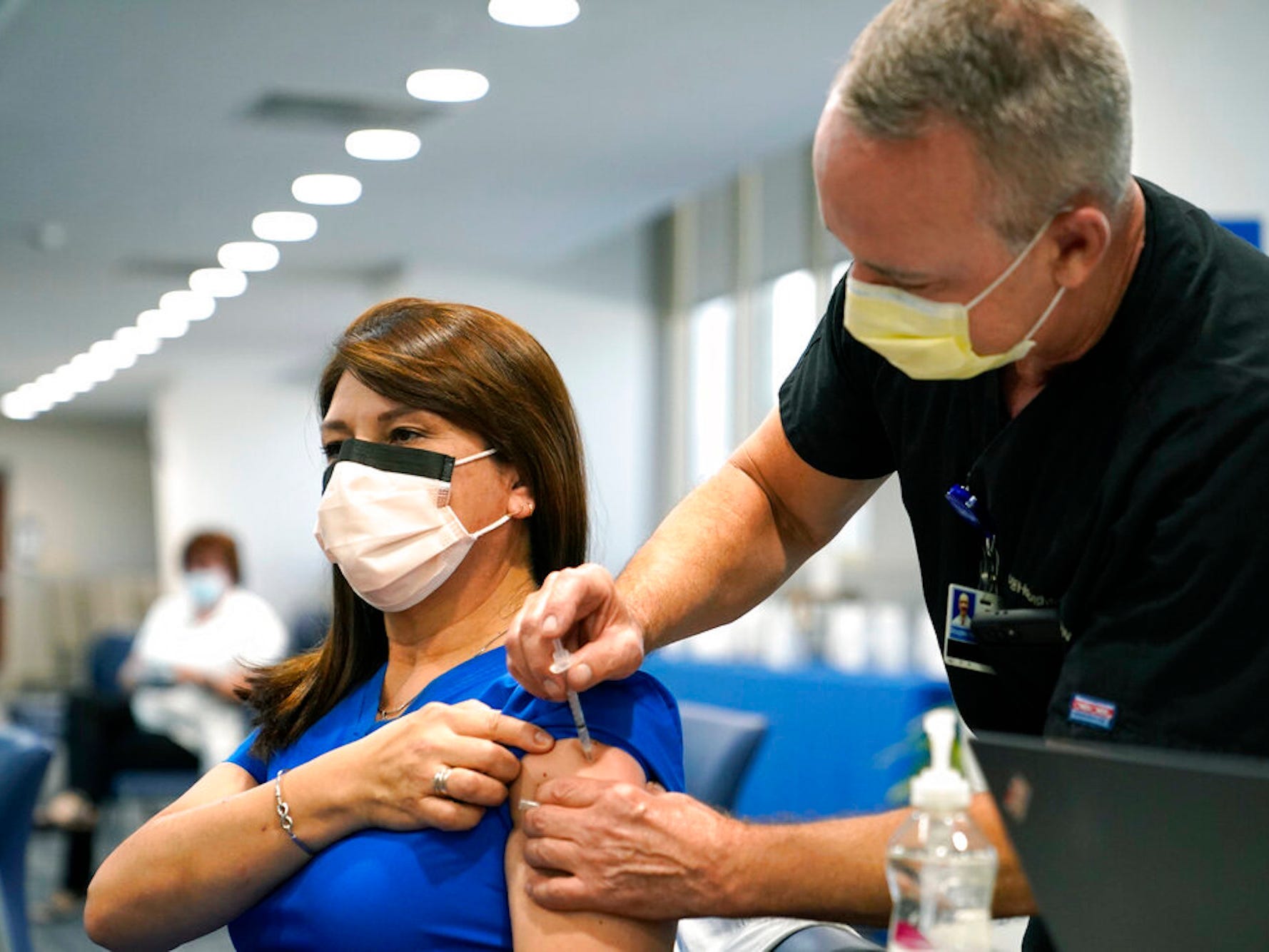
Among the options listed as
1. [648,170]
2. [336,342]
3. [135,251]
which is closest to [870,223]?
[336,342]

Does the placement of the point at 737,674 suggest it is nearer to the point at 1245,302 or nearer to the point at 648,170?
the point at 648,170

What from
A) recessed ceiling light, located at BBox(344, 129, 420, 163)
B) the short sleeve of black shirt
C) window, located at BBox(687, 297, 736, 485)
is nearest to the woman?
the short sleeve of black shirt

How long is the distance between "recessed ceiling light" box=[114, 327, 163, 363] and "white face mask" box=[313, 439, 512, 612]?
769 cm

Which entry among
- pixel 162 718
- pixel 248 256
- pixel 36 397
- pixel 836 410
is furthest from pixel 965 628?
pixel 36 397

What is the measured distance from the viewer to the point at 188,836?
1.45m

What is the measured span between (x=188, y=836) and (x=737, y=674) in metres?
3.55

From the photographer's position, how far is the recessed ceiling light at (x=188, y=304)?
7.78 m

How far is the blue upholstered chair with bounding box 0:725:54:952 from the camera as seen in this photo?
7.74 ft

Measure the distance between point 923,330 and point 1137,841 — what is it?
50 centimetres

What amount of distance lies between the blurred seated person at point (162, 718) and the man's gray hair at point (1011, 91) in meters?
4.84

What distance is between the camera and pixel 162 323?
341 inches

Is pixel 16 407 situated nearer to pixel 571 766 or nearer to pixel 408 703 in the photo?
pixel 408 703

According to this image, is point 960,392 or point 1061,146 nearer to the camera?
point 1061,146

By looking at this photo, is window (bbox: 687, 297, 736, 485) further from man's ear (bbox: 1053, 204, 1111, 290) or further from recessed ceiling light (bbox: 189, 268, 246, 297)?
man's ear (bbox: 1053, 204, 1111, 290)
